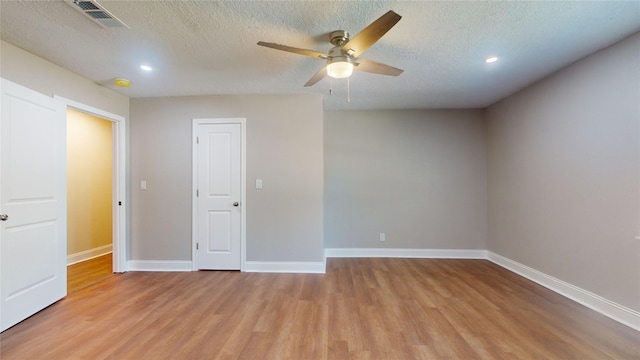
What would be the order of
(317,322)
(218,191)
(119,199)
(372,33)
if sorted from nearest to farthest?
(372,33) → (317,322) → (119,199) → (218,191)

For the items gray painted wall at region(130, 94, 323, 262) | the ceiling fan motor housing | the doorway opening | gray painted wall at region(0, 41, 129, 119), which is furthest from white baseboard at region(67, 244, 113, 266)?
the ceiling fan motor housing

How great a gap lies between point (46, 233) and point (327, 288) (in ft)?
9.41

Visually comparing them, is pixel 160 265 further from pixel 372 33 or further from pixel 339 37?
pixel 372 33

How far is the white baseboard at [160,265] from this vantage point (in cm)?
359

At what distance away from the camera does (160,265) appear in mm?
3594

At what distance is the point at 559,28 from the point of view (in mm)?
2027

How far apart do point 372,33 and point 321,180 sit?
6.98ft

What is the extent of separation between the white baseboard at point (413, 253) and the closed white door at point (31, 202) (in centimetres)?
326

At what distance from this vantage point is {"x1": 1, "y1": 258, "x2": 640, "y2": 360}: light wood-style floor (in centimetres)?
187

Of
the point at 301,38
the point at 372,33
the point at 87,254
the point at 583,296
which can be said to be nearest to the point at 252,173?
the point at 301,38

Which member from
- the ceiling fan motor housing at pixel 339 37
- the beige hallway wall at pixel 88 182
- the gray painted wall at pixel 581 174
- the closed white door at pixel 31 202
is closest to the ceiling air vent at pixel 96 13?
the closed white door at pixel 31 202

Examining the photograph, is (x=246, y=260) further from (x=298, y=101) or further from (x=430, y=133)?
(x=430, y=133)

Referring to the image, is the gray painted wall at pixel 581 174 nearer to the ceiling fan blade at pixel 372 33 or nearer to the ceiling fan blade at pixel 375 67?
the ceiling fan blade at pixel 375 67

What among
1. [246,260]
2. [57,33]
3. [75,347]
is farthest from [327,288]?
[57,33]
